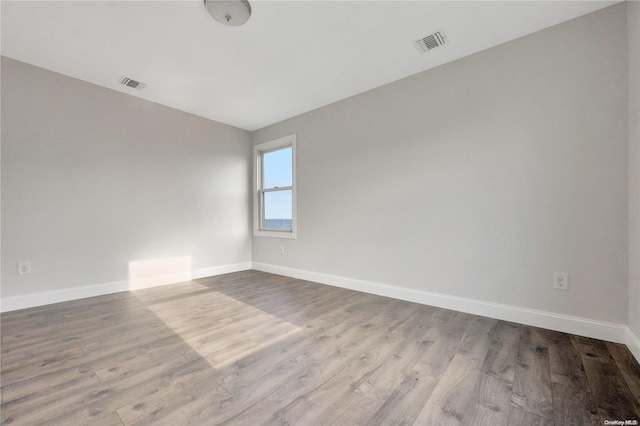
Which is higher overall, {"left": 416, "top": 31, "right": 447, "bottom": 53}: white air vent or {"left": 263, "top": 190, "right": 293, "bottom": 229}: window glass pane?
{"left": 416, "top": 31, "right": 447, "bottom": 53}: white air vent

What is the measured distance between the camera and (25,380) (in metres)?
1.44

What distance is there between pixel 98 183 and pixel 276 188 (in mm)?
2275

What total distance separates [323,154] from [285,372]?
2.74 metres

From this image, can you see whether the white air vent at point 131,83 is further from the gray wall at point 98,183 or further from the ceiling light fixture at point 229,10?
the ceiling light fixture at point 229,10

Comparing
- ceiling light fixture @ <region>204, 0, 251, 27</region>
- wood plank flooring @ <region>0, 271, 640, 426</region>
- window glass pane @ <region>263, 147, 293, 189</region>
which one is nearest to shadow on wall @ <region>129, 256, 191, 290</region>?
wood plank flooring @ <region>0, 271, 640, 426</region>

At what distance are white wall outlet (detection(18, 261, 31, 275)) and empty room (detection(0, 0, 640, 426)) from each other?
0.07 ft

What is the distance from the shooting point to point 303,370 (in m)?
1.52

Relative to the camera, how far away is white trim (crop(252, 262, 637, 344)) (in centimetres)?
185

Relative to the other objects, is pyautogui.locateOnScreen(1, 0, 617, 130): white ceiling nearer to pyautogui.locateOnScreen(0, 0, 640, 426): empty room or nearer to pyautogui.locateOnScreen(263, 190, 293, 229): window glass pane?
pyautogui.locateOnScreen(0, 0, 640, 426): empty room

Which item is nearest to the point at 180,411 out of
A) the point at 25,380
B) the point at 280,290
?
the point at 25,380

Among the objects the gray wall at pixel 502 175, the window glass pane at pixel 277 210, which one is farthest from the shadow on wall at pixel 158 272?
the gray wall at pixel 502 175

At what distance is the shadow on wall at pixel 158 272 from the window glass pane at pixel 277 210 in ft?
4.54

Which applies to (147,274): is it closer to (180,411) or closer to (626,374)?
(180,411)

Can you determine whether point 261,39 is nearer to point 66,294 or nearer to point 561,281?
Result: point 561,281
